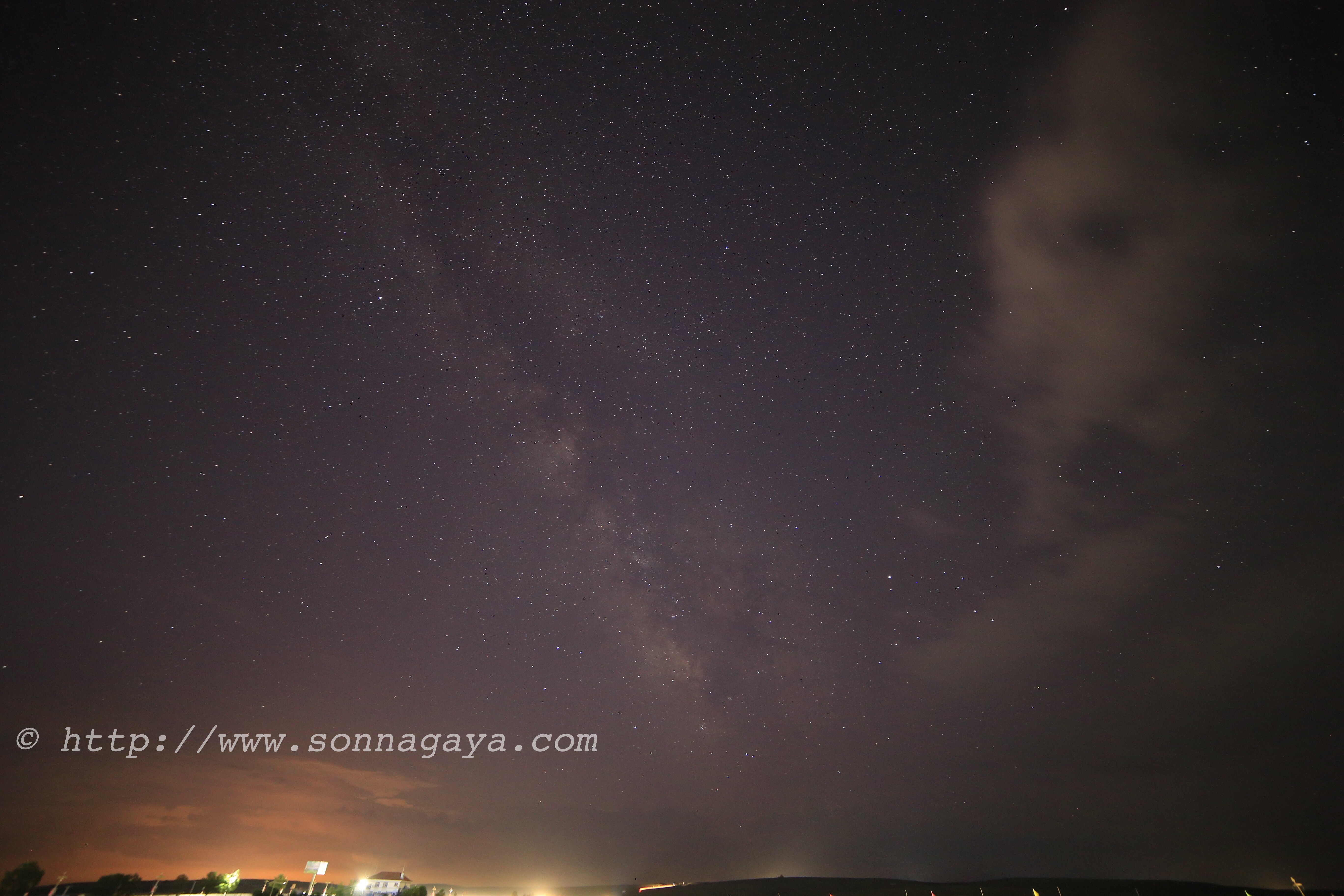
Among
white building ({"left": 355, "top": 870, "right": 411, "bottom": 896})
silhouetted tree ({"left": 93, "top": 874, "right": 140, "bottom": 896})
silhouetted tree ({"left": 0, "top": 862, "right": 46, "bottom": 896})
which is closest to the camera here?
silhouetted tree ({"left": 0, "top": 862, "right": 46, "bottom": 896})

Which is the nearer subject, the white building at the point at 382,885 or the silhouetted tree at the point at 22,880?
the silhouetted tree at the point at 22,880

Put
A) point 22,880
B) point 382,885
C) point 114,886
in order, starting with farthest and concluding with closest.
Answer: point 382,885 < point 114,886 < point 22,880

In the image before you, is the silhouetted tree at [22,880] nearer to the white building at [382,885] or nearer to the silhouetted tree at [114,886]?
the silhouetted tree at [114,886]

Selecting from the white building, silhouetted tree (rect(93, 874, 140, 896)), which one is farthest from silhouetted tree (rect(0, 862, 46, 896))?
the white building

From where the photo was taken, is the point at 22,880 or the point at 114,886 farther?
the point at 114,886

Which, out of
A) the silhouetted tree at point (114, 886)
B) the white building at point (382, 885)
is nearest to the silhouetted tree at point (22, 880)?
the silhouetted tree at point (114, 886)

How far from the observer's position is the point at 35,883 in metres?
83.8

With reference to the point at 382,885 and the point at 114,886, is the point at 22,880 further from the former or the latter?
the point at 382,885

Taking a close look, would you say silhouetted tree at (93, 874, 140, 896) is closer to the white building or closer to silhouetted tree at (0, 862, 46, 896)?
silhouetted tree at (0, 862, 46, 896)

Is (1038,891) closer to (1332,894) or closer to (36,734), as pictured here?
(1332,894)

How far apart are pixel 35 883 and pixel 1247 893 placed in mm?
300922

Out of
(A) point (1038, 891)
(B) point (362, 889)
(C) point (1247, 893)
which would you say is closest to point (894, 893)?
(A) point (1038, 891)

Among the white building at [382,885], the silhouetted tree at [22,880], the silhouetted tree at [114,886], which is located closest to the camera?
the silhouetted tree at [22,880]

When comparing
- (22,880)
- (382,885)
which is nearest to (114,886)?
(22,880)
